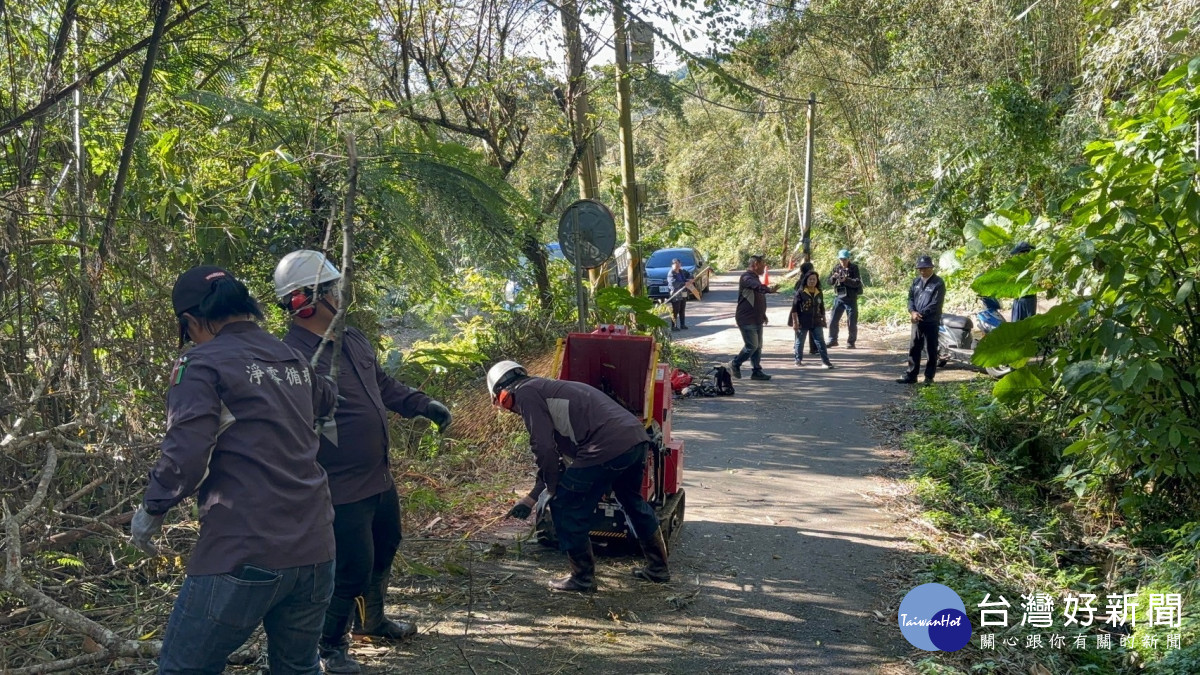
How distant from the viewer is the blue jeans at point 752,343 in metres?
13.6

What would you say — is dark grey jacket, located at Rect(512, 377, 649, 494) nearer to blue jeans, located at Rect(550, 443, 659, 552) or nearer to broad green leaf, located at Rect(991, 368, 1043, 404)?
blue jeans, located at Rect(550, 443, 659, 552)

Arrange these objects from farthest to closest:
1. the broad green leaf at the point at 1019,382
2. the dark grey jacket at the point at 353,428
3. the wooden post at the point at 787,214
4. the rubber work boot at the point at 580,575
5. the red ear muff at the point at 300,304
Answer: the wooden post at the point at 787,214, the broad green leaf at the point at 1019,382, the rubber work boot at the point at 580,575, the dark grey jacket at the point at 353,428, the red ear muff at the point at 300,304

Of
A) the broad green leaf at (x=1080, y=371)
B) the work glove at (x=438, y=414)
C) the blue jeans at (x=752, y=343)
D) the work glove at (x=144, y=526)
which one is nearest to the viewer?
the work glove at (x=144, y=526)

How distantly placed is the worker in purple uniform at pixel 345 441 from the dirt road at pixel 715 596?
47cm

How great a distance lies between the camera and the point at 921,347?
531 inches

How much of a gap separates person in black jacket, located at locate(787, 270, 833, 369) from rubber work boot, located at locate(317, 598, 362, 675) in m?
10.9

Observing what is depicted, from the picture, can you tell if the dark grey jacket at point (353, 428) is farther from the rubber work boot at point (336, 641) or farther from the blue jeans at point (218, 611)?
the blue jeans at point (218, 611)

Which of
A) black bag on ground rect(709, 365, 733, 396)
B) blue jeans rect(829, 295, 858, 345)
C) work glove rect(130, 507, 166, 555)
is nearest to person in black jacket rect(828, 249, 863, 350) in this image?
blue jeans rect(829, 295, 858, 345)

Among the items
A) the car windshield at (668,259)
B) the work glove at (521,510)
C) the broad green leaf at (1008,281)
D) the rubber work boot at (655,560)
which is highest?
the car windshield at (668,259)

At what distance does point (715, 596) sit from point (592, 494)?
109 cm

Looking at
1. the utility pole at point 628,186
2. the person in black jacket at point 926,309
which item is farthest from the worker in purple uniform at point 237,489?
the utility pole at point 628,186

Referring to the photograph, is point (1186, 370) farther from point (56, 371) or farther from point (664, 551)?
point (56, 371)

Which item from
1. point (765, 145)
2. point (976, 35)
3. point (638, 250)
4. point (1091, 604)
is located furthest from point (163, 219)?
point (765, 145)

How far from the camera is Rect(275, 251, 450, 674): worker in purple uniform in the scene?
4461 mm
